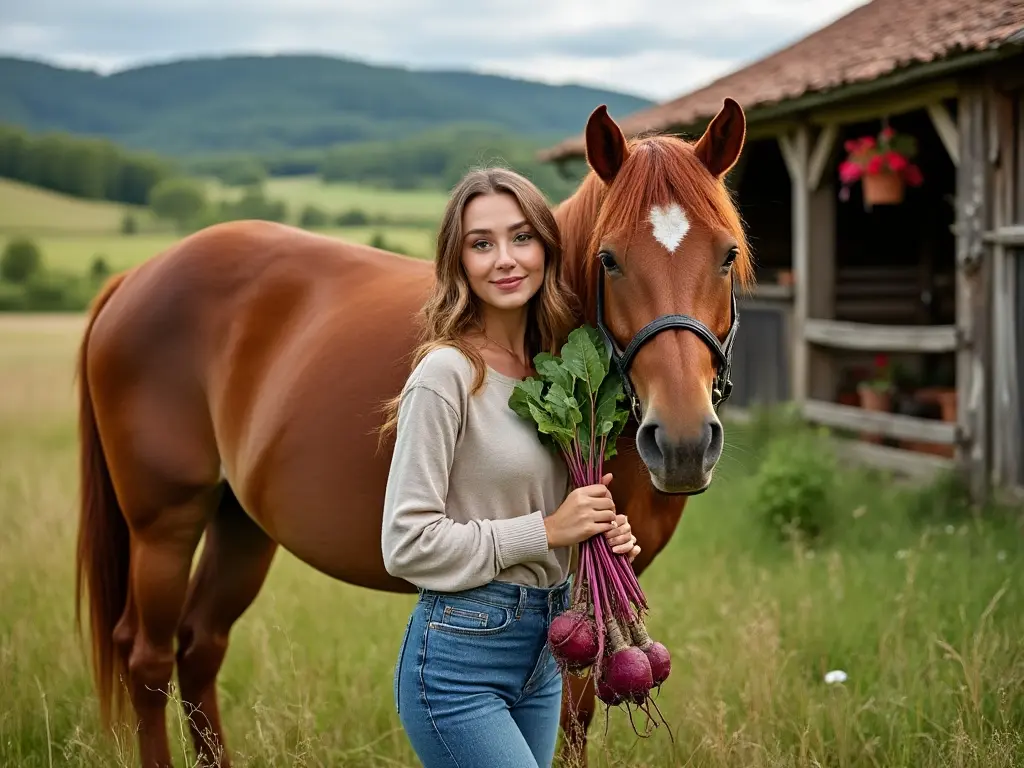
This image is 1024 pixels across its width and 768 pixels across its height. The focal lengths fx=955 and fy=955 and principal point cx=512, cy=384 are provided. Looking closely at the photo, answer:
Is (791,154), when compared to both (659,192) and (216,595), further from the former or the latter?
(659,192)

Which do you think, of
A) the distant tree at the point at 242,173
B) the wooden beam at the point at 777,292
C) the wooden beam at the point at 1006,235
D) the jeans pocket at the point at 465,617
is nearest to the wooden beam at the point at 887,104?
the wooden beam at the point at 1006,235

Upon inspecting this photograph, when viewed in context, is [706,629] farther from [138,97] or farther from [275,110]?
[275,110]

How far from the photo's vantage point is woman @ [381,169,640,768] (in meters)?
1.81

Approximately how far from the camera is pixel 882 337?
6980mm

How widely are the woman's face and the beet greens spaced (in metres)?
0.15

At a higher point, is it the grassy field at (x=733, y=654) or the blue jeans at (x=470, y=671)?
the blue jeans at (x=470, y=671)

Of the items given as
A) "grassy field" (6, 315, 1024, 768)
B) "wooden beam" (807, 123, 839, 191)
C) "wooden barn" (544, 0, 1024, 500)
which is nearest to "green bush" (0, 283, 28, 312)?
"wooden barn" (544, 0, 1024, 500)

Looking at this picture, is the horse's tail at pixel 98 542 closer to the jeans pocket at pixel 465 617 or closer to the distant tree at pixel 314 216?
the jeans pocket at pixel 465 617

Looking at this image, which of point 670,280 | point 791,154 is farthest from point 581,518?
point 791,154

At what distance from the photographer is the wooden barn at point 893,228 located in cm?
578

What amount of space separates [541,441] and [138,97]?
7246 centimetres

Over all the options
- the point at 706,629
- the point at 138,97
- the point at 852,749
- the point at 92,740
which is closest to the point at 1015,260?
the point at 706,629

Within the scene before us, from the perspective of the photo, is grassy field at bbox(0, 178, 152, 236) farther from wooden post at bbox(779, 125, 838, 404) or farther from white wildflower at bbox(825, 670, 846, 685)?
white wildflower at bbox(825, 670, 846, 685)

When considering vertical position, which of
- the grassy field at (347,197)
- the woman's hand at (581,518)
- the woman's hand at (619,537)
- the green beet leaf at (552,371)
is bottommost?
the woman's hand at (619,537)
